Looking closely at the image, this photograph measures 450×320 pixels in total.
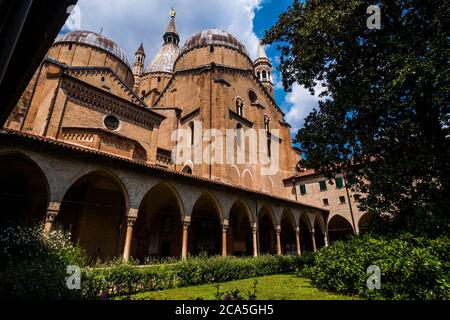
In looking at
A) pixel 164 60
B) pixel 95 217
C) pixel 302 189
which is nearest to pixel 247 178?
pixel 302 189

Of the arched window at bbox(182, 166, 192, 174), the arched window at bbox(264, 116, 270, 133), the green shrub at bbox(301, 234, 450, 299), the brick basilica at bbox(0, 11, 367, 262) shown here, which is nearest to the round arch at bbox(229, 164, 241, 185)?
the brick basilica at bbox(0, 11, 367, 262)

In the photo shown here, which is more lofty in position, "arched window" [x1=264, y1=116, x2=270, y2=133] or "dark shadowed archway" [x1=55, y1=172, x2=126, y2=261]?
"arched window" [x1=264, y1=116, x2=270, y2=133]

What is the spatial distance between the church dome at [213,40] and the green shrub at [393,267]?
2867 cm

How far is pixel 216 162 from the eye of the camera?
21.7 m

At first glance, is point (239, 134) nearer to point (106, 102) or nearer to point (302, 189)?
point (302, 189)

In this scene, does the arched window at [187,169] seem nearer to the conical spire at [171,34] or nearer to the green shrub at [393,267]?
the green shrub at [393,267]

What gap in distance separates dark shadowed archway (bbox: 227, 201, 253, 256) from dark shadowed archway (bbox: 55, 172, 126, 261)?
28.5 feet

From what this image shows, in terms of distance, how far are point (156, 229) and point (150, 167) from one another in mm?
6912

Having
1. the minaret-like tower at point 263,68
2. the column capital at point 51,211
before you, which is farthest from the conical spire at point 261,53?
the column capital at point 51,211

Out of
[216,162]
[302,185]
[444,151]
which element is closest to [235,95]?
[216,162]

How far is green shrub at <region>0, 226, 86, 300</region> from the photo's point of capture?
469cm

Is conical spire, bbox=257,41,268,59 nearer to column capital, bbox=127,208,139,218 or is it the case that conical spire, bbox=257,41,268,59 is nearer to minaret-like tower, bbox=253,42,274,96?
minaret-like tower, bbox=253,42,274,96

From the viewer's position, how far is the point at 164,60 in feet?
154

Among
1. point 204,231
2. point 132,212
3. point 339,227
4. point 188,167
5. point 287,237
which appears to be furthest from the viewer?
point 339,227
